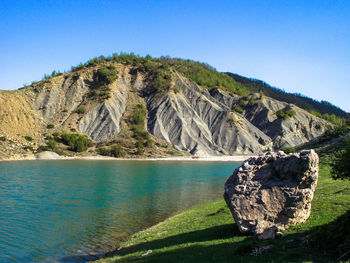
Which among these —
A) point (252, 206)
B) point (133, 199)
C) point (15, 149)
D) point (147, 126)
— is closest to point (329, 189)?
point (252, 206)

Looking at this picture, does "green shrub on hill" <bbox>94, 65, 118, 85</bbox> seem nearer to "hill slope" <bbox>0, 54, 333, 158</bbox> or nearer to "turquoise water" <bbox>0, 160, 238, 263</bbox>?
"hill slope" <bbox>0, 54, 333, 158</bbox>

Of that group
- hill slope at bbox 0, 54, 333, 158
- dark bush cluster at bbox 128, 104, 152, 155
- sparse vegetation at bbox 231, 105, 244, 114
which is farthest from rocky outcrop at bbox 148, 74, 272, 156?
sparse vegetation at bbox 231, 105, 244, 114

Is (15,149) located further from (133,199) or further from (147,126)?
(133,199)

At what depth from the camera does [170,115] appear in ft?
417

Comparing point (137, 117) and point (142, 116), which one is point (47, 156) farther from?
point (142, 116)

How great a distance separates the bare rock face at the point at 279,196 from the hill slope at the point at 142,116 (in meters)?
88.7

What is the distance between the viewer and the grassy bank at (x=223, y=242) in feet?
31.4

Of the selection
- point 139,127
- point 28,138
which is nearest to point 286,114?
point 139,127

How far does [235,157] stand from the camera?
111 meters

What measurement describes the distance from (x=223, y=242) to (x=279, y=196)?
3307 millimetres

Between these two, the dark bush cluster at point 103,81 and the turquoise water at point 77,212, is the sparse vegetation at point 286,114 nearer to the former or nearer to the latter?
the dark bush cluster at point 103,81

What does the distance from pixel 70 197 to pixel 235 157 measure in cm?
8839

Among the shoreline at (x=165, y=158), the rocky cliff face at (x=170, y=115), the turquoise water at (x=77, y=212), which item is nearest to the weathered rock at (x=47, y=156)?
the shoreline at (x=165, y=158)

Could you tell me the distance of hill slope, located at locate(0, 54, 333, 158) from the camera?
341ft
